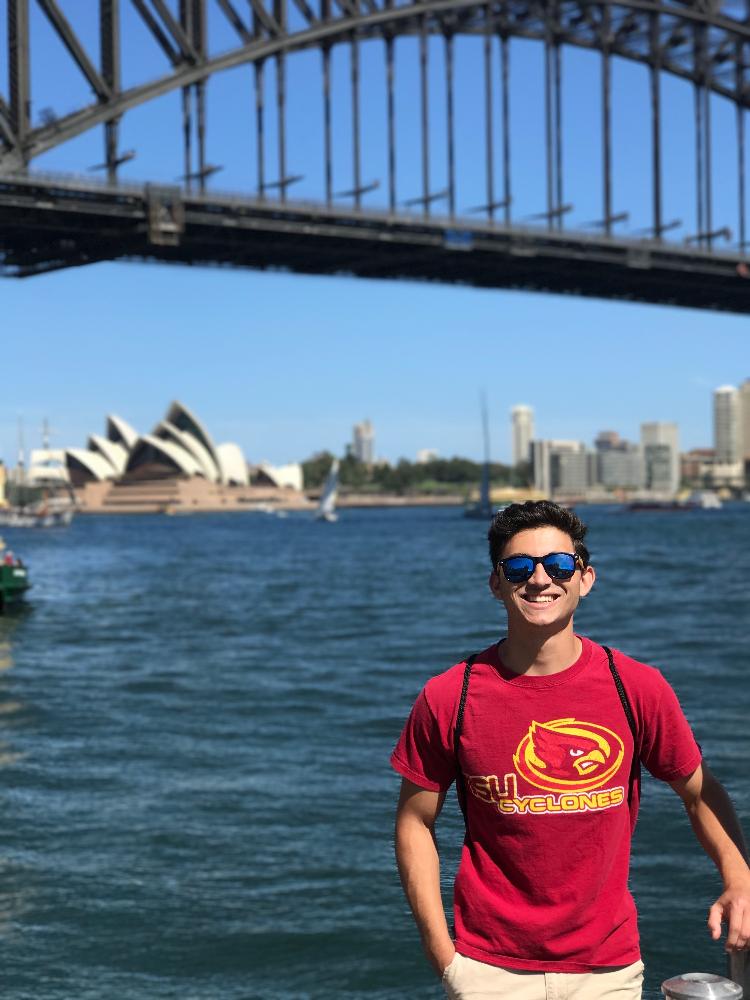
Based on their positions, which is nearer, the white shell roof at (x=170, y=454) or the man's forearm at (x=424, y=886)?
the man's forearm at (x=424, y=886)

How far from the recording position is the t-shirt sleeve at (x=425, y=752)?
8.08 ft

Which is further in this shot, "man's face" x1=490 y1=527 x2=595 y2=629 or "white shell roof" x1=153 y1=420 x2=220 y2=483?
"white shell roof" x1=153 y1=420 x2=220 y2=483

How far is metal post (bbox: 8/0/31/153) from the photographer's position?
115ft

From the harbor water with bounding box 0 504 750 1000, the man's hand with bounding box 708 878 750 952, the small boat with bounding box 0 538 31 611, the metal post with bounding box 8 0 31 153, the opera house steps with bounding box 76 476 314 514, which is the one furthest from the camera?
the opera house steps with bounding box 76 476 314 514

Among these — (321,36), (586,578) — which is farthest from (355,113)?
(586,578)

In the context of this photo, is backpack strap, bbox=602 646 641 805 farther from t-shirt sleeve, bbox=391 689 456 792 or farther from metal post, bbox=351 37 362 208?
metal post, bbox=351 37 362 208

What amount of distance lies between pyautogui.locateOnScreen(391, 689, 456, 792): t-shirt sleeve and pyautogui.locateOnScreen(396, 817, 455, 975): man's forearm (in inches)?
4.1

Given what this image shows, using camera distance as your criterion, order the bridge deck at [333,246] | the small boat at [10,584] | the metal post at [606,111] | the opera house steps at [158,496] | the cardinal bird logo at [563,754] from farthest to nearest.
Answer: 1. the opera house steps at [158,496]
2. the metal post at [606,111]
3. the bridge deck at [333,246]
4. the small boat at [10,584]
5. the cardinal bird logo at [563,754]

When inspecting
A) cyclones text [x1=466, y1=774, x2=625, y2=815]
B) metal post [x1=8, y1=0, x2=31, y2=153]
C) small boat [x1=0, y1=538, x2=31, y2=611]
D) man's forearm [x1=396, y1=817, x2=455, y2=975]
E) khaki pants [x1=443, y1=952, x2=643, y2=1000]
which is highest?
metal post [x1=8, y1=0, x2=31, y2=153]

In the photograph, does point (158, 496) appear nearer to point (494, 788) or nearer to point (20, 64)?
point (20, 64)

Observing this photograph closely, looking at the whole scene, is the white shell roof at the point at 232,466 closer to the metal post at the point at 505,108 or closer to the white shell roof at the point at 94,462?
the white shell roof at the point at 94,462

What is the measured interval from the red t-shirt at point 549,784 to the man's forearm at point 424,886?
5cm

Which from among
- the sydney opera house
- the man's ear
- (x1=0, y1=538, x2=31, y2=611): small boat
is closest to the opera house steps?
the sydney opera house

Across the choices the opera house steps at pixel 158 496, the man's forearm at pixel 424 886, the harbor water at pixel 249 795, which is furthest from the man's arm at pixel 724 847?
the opera house steps at pixel 158 496
